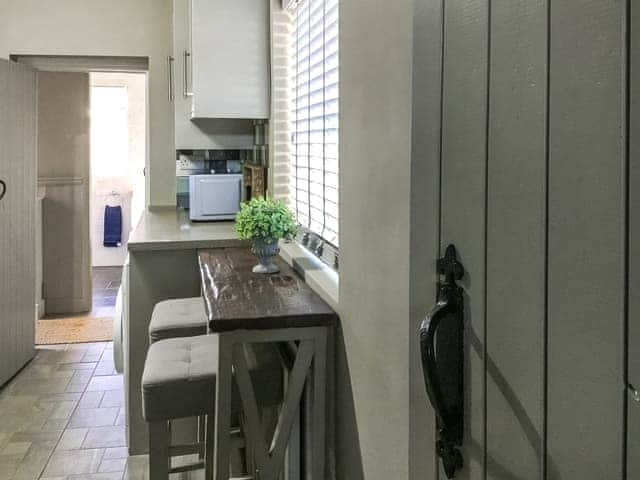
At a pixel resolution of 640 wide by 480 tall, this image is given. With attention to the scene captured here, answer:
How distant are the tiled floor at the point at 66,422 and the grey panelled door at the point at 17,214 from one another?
8.0 inches

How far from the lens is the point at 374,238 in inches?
56.3

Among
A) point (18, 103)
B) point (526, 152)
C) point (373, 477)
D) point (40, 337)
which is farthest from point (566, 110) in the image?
point (40, 337)

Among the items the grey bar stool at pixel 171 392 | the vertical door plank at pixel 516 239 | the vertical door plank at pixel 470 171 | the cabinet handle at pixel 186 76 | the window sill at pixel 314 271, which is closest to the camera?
the vertical door plank at pixel 516 239

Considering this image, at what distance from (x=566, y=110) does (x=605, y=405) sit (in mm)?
282

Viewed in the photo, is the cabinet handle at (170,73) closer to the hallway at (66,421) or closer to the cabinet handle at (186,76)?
the cabinet handle at (186,76)

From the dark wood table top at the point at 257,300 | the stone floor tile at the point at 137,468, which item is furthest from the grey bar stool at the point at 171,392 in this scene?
the stone floor tile at the point at 137,468

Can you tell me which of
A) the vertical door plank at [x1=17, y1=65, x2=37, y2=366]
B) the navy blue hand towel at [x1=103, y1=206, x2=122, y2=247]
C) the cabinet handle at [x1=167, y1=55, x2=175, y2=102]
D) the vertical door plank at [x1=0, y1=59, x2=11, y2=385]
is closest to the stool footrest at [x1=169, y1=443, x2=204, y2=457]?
the vertical door plank at [x1=0, y1=59, x2=11, y2=385]

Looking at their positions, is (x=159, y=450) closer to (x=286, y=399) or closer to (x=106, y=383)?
(x=286, y=399)

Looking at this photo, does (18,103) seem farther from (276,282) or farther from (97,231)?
(97,231)

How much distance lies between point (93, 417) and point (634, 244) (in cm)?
331

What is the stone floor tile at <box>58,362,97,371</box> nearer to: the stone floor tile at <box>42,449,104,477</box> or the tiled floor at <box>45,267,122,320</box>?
the tiled floor at <box>45,267,122,320</box>

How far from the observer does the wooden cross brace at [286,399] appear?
5.79 ft

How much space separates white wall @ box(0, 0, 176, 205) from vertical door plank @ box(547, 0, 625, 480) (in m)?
3.81

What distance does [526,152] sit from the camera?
0.74 metres
